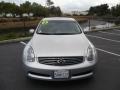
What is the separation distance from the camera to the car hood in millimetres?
5281

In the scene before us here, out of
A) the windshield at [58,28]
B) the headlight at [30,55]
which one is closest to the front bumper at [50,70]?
the headlight at [30,55]

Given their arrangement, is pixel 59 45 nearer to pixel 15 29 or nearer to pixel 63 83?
pixel 63 83

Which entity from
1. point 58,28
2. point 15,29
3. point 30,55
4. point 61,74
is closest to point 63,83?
point 61,74

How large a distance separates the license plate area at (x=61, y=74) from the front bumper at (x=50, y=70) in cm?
6

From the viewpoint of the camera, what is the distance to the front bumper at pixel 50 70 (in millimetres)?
5055

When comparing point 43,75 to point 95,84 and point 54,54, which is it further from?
point 95,84

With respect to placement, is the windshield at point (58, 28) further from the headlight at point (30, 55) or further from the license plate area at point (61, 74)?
the license plate area at point (61, 74)

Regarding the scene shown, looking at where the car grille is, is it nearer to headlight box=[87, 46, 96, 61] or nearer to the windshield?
headlight box=[87, 46, 96, 61]

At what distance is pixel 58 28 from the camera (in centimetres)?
691

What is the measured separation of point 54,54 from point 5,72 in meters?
1.98

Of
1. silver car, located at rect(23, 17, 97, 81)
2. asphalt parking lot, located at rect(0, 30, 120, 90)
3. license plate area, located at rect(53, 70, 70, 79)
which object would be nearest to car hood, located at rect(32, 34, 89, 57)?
silver car, located at rect(23, 17, 97, 81)

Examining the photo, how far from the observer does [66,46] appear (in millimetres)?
5555

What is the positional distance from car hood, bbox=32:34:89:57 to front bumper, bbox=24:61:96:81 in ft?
0.87

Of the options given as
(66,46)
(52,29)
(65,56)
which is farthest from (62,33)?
(65,56)
